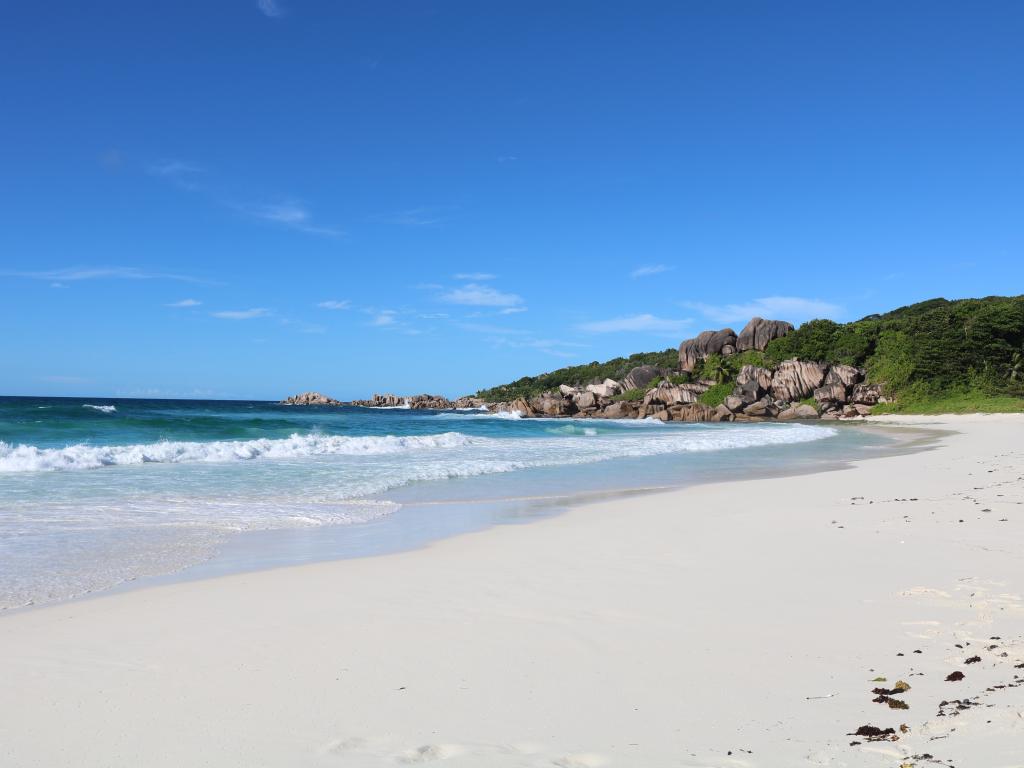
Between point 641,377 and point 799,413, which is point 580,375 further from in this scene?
point 799,413

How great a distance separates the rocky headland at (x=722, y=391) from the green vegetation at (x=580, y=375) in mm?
4789

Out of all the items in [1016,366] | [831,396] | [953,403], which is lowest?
[953,403]

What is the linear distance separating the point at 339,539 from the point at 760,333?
65711 millimetres

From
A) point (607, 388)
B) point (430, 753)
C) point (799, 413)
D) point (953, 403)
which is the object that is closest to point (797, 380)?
point (799, 413)

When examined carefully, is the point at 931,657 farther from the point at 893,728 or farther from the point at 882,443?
the point at 882,443

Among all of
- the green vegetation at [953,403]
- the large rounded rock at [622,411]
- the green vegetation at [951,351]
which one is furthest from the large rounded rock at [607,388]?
the green vegetation at [953,403]

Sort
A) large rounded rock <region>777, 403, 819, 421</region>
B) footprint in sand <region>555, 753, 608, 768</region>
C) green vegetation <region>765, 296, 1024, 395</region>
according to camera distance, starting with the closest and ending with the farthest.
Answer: footprint in sand <region>555, 753, 608, 768</region> → green vegetation <region>765, 296, 1024, 395</region> → large rounded rock <region>777, 403, 819, 421</region>

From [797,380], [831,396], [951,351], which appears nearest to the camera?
[951,351]

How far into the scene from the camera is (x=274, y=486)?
1333cm

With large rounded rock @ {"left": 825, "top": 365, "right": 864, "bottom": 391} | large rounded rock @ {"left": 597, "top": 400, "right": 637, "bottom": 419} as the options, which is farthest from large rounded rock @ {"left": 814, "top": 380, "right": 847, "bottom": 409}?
large rounded rock @ {"left": 597, "top": 400, "right": 637, "bottom": 419}

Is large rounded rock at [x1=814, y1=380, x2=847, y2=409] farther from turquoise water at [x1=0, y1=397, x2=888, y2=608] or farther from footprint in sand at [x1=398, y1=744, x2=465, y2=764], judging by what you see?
footprint in sand at [x1=398, y1=744, x2=465, y2=764]

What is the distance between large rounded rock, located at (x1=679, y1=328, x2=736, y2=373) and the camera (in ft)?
229

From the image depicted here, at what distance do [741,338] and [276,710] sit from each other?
7071 centimetres

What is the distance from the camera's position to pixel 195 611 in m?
5.17
